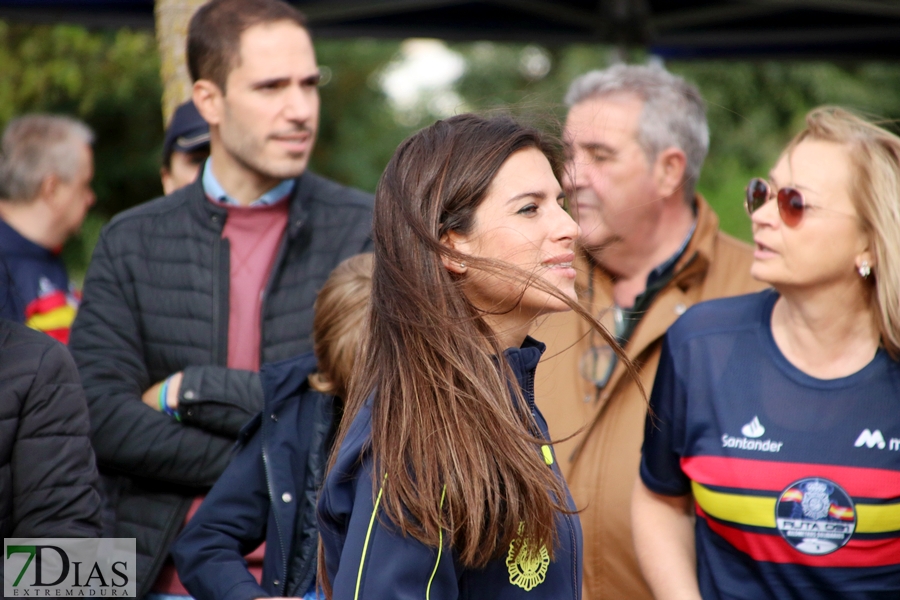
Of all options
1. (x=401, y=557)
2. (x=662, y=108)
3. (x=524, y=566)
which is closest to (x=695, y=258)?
(x=662, y=108)

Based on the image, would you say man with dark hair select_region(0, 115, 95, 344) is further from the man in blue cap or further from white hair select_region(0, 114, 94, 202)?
the man in blue cap

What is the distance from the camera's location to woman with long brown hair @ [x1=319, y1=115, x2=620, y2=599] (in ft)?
5.44

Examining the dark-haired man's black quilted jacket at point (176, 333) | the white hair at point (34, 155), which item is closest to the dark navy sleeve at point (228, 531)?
the dark-haired man's black quilted jacket at point (176, 333)

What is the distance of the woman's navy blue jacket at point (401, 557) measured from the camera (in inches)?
63.8

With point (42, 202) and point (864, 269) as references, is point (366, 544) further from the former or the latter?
point (42, 202)

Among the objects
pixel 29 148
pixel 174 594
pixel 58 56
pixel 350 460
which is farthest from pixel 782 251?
pixel 58 56

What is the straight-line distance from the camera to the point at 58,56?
8.29m

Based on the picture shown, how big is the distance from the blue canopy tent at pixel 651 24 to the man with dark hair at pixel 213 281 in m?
2.86

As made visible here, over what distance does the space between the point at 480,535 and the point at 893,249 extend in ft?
4.60

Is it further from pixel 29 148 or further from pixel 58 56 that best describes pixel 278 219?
pixel 58 56

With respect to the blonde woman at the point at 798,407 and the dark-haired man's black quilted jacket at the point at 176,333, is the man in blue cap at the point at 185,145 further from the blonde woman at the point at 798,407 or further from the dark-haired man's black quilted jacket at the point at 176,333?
the blonde woman at the point at 798,407

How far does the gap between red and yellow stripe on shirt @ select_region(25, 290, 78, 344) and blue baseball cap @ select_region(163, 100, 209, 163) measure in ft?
3.14

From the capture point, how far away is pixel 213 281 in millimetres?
3039

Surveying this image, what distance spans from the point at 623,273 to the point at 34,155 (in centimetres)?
311
